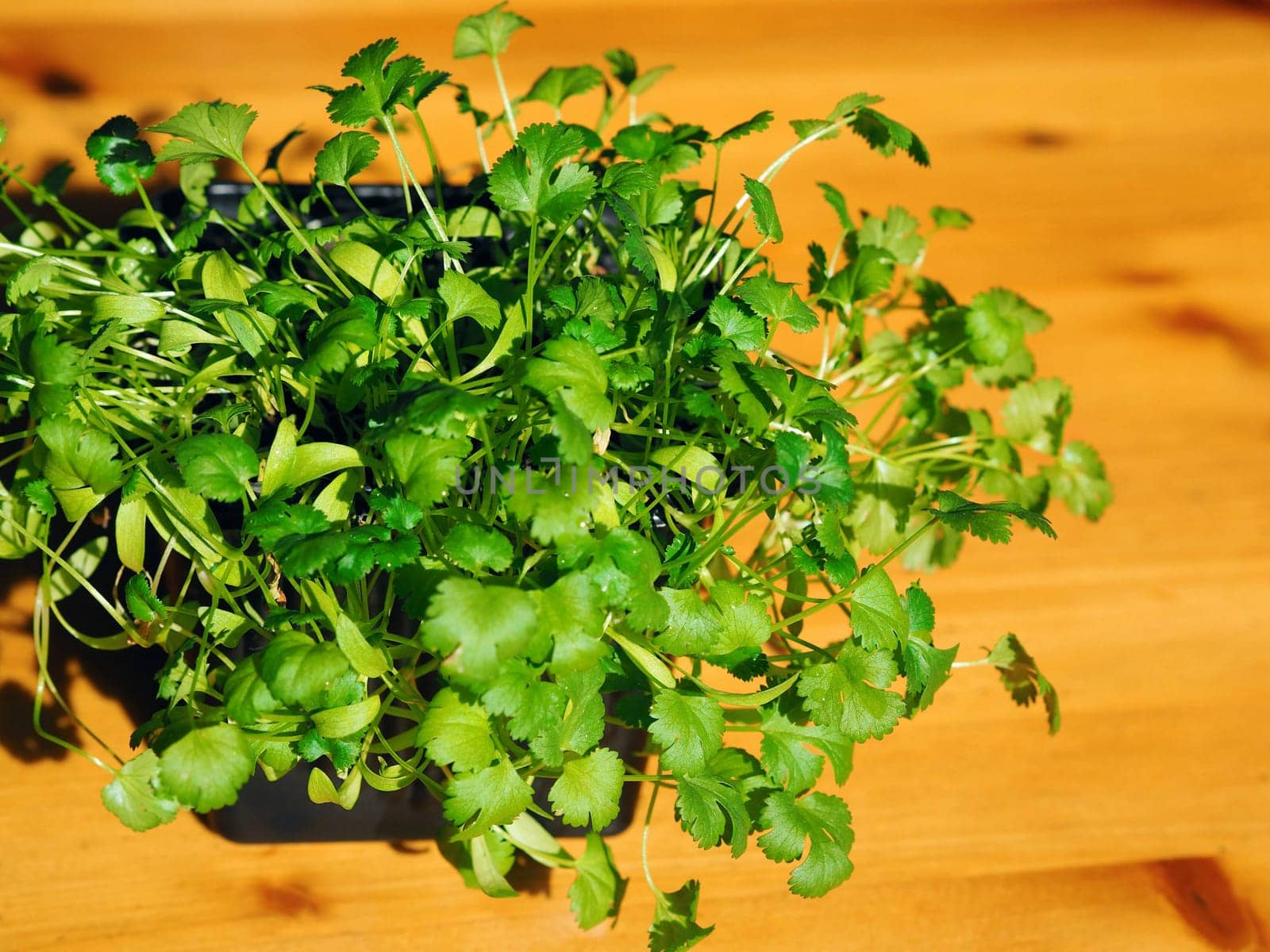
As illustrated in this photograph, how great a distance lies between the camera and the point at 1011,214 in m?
1.33

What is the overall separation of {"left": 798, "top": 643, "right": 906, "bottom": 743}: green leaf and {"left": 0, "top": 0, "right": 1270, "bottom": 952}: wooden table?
1.01 ft

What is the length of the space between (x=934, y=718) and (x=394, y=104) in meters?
0.68

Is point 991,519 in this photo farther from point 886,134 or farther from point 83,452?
point 83,452

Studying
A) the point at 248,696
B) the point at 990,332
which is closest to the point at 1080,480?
the point at 990,332

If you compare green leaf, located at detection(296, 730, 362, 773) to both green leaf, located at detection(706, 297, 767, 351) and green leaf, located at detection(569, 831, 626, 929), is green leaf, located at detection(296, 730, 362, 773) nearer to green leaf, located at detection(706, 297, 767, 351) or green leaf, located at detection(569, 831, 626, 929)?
green leaf, located at detection(569, 831, 626, 929)

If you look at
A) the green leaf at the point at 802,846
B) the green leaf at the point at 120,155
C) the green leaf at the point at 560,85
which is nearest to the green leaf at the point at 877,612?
the green leaf at the point at 802,846

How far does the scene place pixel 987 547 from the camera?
1.10 metres

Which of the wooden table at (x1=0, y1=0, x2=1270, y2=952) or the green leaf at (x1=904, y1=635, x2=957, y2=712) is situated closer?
the green leaf at (x1=904, y1=635, x2=957, y2=712)

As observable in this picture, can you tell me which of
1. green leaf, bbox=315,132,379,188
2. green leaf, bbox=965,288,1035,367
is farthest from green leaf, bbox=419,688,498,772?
green leaf, bbox=965,288,1035,367

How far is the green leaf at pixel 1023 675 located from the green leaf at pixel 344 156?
54 cm

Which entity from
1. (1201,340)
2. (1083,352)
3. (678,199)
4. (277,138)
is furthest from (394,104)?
(1201,340)

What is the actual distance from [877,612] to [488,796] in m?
0.24

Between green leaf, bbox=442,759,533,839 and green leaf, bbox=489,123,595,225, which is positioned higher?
green leaf, bbox=489,123,595,225

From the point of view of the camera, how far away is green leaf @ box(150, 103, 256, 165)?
69cm
